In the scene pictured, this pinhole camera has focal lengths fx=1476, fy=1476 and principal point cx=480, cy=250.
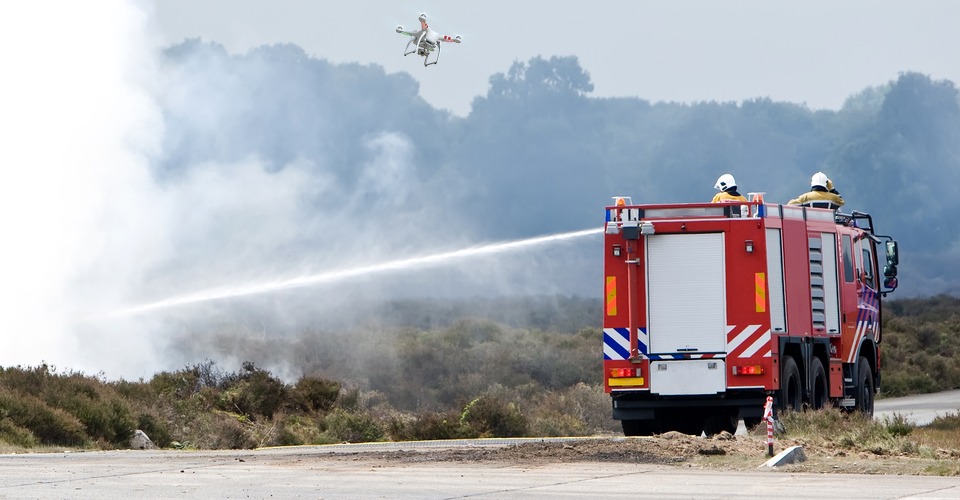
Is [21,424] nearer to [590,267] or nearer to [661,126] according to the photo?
[590,267]

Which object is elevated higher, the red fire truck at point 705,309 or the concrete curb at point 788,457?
the red fire truck at point 705,309

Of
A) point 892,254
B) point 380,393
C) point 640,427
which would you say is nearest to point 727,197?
point 640,427

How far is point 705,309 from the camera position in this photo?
17.4m

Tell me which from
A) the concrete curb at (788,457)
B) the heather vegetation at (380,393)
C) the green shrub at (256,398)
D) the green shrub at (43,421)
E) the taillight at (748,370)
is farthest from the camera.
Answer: the green shrub at (256,398)

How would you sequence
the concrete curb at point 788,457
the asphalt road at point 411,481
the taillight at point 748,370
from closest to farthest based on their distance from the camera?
1. the asphalt road at point 411,481
2. the concrete curb at point 788,457
3. the taillight at point 748,370

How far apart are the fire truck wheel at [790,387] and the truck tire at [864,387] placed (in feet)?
7.44

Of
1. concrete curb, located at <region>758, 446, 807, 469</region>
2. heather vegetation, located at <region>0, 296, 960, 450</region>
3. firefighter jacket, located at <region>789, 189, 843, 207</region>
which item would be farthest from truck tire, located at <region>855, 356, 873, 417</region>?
concrete curb, located at <region>758, 446, 807, 469</region>

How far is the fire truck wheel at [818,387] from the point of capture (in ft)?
60.9

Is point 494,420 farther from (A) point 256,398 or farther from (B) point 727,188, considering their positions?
(B) point 727,188

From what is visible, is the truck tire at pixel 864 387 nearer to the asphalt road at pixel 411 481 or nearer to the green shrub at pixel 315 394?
the asphalt road at pixel 411 481

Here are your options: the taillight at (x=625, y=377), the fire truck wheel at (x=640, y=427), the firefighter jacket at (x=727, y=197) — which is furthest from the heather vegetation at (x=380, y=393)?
the firefighter jacket at (x=727, y=197)

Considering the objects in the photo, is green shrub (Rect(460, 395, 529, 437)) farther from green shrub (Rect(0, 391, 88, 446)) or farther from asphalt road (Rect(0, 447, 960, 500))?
asphalt road (Rect(0, 447, 960, 500))

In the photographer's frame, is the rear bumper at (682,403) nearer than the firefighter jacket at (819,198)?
Yes

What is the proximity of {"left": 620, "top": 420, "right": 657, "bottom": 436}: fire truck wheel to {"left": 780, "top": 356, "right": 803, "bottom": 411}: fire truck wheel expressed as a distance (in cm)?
166
